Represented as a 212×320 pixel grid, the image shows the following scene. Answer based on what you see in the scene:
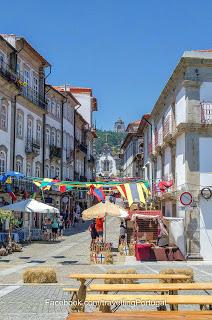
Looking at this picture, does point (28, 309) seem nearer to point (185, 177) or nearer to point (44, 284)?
point (44, 284)

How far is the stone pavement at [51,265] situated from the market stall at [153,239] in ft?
2.34

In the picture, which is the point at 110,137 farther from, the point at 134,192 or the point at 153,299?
the point at 153,299

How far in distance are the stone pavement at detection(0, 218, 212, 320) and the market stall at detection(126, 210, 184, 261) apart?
2.34 ft

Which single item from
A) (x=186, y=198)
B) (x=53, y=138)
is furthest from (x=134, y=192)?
(x=53, y=138)

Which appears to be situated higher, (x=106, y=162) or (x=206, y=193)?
(x=106, y=162)

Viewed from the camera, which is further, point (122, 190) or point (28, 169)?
point (28, 169)

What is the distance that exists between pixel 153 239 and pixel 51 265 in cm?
700

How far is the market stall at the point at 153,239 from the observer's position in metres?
20.6

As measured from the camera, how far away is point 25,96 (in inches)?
1287

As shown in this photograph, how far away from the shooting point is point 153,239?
23.4 m

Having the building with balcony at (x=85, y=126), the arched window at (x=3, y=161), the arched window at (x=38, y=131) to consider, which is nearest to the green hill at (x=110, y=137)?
the building with balcony at (x=85, y=126)

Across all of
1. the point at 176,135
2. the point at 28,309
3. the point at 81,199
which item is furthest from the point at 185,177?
the point at 81,199

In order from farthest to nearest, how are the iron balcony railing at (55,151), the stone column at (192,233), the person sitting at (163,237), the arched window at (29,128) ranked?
the iron balcony railing at (55,151), the arched window at (29,128), the person sitting at (163,237), the stone column at (192,233)

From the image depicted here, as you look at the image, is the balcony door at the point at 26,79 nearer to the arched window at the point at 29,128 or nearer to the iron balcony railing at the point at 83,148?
the arched window at the point at 29,128
